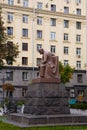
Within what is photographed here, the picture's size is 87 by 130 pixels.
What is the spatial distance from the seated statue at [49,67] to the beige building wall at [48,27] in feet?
108

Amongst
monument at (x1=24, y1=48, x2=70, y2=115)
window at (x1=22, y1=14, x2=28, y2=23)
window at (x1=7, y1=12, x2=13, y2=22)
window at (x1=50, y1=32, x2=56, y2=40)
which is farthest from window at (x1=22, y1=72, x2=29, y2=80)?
monument at (x1=24, y1=48, x2=70, y2=115)

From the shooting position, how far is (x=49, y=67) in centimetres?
1991

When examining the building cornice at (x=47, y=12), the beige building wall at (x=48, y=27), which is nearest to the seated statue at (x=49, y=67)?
the beige building wall at (x=48, y=27)

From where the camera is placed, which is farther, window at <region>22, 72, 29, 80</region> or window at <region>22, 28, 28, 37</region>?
window at <region>22, 28, 28, 37</region>

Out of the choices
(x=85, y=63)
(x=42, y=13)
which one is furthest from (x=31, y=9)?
(x=85, y=63)

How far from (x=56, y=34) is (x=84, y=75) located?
304 inches

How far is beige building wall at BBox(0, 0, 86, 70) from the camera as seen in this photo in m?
54.2

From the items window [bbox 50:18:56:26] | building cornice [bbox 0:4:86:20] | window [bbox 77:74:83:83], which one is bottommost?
window [bbox 77:74:83:83]

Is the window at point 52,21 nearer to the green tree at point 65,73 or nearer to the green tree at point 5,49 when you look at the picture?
the green tree at point 65,73

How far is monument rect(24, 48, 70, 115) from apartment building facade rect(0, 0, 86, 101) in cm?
3306

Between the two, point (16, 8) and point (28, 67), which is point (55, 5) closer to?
point (16, 8)

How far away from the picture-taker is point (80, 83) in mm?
58531

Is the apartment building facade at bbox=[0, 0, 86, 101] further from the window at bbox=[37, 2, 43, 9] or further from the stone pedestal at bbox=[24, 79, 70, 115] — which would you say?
the stone pedestal at bbox=[24, 79, 70, 115]

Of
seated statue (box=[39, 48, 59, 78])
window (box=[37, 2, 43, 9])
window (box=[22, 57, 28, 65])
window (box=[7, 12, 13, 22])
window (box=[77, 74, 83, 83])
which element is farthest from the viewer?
window (box=[77, 74, 83, 83])
